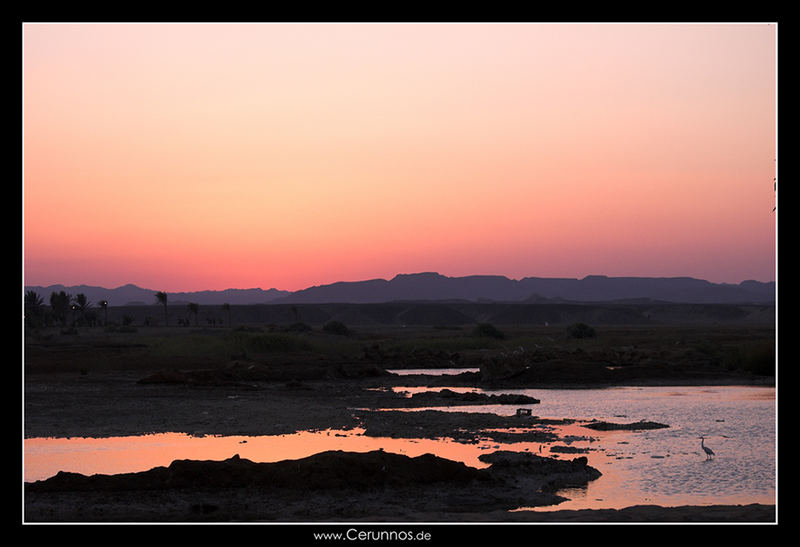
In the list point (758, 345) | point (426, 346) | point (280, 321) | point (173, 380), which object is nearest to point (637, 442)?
point (173, 380)

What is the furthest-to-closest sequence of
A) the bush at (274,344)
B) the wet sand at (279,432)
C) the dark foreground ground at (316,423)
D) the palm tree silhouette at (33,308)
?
the palm tree silhouette at (33,308) → the bush at (274,344) → the dark foreground ground at (316,423) → the wet sand at (279,432)

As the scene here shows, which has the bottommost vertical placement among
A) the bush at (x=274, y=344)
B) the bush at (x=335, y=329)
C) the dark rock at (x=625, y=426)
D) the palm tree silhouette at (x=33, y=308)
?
the bush at (x=335, y=329)

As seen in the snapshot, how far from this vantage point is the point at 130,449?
18.8 m

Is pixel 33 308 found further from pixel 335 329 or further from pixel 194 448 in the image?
pixel 194 448

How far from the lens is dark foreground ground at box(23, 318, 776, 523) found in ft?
40.3

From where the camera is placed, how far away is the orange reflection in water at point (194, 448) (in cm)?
1695

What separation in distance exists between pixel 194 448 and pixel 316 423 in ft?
15.9

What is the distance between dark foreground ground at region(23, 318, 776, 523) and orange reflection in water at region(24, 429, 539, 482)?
0.93 meters

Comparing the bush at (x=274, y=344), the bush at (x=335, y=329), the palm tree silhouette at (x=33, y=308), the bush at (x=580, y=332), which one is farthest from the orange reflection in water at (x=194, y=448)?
the palm tree silhouette at (x=33, y=308)

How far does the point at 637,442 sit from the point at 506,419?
4.87 m

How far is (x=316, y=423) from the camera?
23328 mm

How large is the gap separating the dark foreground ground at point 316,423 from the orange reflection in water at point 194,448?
3.04 feet

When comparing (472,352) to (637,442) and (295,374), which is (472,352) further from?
(637,442)

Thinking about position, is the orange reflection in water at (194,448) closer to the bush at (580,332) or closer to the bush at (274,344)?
the bush at (274,344)
